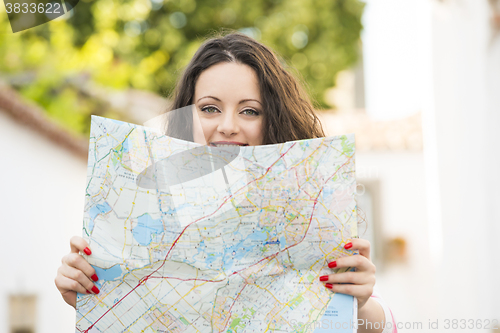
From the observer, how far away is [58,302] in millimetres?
3732

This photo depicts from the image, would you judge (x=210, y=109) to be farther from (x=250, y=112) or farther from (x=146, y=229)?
(x=146, y=229)

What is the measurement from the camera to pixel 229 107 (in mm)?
1185

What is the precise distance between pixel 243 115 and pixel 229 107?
5 centimetres

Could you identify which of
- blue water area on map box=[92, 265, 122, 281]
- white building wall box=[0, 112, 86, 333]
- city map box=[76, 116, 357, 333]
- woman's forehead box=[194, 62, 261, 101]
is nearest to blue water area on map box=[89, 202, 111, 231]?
city map box=[76, 116, 357, 333]

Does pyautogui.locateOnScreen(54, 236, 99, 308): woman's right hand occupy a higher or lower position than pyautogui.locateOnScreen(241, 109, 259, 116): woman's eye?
lower

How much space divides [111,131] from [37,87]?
4.14 m

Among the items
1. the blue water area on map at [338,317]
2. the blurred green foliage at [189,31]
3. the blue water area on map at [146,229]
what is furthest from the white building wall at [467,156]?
the blue water area on map at [146,229]

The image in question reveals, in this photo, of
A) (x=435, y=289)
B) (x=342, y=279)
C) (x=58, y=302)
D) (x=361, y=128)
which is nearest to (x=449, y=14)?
(x=361, y=128)

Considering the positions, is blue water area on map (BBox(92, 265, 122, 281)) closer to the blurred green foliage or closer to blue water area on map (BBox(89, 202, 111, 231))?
blue water area on map (BBox(89, 202, 111, 231))

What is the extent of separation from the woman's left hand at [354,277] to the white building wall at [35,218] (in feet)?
10.5

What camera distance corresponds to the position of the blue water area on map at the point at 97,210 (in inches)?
39.9

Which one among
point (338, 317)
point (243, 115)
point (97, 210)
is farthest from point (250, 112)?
point (338, 317)

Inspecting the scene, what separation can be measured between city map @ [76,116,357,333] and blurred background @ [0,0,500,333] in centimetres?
24

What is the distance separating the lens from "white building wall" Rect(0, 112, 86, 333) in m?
3.46
